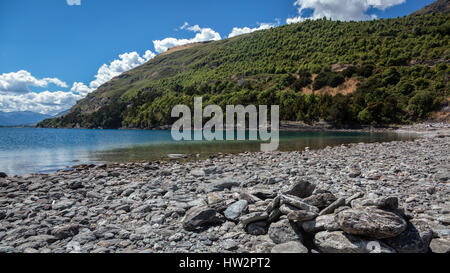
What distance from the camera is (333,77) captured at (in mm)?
109750

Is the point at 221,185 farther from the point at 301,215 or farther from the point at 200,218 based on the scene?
the point at 301,215

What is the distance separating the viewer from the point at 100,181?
10570 millimetres

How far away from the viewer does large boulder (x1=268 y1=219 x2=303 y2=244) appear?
4.24m

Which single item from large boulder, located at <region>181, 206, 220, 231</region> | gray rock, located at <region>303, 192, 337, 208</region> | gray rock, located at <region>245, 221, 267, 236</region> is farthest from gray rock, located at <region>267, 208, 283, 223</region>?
large boulder, located at <region>181, 206, 220, 231</region>

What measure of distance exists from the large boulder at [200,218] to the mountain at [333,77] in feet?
277

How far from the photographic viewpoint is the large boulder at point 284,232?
13.9ft

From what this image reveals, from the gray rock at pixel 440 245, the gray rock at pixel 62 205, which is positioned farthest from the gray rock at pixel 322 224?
the gray rock at pixel 62 205

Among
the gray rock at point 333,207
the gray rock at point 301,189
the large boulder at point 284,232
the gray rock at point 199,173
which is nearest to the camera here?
the large boulder at point 284,232

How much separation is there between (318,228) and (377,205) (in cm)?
114

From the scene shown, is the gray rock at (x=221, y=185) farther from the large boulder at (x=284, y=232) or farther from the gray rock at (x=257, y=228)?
the large boulder at (x=284, y=232)

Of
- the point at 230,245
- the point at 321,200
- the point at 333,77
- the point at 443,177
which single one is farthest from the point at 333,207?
the point at 333,77


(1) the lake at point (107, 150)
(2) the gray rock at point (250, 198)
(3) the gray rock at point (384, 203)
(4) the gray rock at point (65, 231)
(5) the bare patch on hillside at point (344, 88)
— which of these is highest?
(5) the bare patch on hillside at point (344, 88)

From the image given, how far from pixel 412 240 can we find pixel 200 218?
387cm

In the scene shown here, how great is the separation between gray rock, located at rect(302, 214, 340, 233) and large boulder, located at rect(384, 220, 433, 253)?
0.81m
